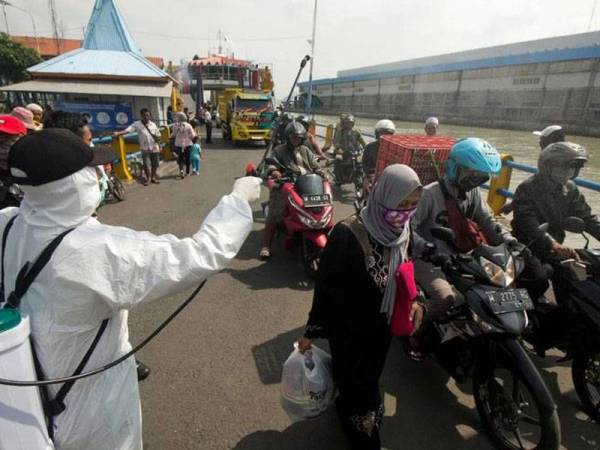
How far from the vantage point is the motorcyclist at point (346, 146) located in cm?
883

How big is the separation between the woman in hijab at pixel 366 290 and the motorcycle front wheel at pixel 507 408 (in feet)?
2.24

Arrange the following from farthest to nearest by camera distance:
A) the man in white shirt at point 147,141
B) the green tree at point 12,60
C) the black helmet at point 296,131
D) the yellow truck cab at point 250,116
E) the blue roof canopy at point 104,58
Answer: the green tree at point 12,60 → the yellow truck cab at point 250,116 → the blue roof canopy at point 104,58 → the man in white shirt at point 147,141 → the black helmet at point 296,131

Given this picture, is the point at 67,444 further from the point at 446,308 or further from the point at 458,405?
the point at 458,405

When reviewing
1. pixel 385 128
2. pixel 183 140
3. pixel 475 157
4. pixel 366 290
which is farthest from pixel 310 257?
pixel 183 140

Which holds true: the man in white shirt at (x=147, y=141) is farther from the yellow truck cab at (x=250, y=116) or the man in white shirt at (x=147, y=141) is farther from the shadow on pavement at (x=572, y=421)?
the shadow on pavement at (x=572, y=421)

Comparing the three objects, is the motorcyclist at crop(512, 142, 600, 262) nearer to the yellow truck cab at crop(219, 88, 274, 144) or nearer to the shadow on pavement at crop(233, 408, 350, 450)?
the shadow on pavement at crop(233, 408, 350, 450)

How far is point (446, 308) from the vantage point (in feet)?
8.14

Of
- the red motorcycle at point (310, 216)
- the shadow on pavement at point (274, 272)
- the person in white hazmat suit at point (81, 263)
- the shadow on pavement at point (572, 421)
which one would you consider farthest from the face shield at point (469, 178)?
the shadow on pavement at point (274, 272)

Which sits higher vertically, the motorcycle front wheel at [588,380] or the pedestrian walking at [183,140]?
the pedestrian walking at [183,140]

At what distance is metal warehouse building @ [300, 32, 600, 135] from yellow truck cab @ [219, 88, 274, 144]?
120 inches

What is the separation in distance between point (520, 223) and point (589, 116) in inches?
1412

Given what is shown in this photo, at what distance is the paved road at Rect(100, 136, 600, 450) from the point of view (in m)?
2.36

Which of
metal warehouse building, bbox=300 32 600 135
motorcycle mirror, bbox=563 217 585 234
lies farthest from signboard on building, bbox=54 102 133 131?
motorcycle mirror, bbox=563 217 585 234

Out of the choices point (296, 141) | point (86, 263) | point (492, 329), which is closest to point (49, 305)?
point (86, 263)
